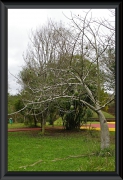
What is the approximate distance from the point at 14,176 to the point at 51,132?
4.05 metres

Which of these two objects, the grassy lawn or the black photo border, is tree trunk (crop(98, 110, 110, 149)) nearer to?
the grassy lawn

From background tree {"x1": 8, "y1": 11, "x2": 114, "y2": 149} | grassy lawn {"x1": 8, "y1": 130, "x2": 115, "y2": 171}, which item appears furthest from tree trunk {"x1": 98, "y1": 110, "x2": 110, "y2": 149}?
grassy lawn {"x1": 8, "y1": 130, "x2": 115, "y2": 171}

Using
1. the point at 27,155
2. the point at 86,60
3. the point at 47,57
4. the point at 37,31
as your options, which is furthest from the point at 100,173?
the point at 37,31

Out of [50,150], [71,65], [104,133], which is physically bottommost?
[50,150]
